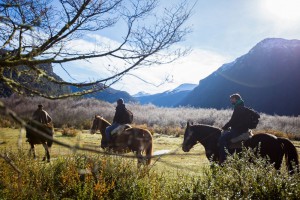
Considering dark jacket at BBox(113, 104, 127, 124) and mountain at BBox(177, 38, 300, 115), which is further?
mountain at BBox(177, 38, 300, 115)

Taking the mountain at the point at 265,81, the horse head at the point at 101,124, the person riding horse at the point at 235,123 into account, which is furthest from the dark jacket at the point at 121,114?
the mountain at the point at 265,81

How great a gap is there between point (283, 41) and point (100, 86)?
411ft

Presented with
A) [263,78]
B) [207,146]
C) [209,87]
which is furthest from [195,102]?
[207,146]

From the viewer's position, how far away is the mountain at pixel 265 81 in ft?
290

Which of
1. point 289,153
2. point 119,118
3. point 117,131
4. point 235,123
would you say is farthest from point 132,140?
point 289,153

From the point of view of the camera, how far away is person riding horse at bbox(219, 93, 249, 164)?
8500mm

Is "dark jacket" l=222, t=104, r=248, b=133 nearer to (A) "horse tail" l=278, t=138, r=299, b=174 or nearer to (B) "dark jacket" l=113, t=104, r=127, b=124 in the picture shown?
(A) "horse tail" l=278, t=138, r=299, b=174

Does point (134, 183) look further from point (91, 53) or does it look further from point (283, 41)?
point (283, 41)

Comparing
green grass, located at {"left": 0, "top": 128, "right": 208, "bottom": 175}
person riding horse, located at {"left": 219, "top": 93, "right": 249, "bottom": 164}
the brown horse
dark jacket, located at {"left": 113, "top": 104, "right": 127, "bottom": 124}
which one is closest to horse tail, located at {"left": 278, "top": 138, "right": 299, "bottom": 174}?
person riding horse, located at {"left": 219, "top": 93, "right": 249, "bottom": 164}

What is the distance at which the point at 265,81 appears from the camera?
10200cm

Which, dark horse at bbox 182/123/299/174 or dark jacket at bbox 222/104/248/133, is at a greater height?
dark jacket at bbox 222/104/248/133

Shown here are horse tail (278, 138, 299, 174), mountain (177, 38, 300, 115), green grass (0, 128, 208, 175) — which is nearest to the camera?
green grass (0, 128, 208, 175)

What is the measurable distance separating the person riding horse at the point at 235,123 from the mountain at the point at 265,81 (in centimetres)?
7841

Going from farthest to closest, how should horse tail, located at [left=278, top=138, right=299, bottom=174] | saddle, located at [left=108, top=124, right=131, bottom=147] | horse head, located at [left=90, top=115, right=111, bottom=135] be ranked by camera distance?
1. horse head, located at [left=90, top=115, right=111, bottom=135]
2. saddle, located at [left=108, top=124, right=131, bottom=147]
3. horse tail, located at [left=278, top=138, right=299, bottom=174]
